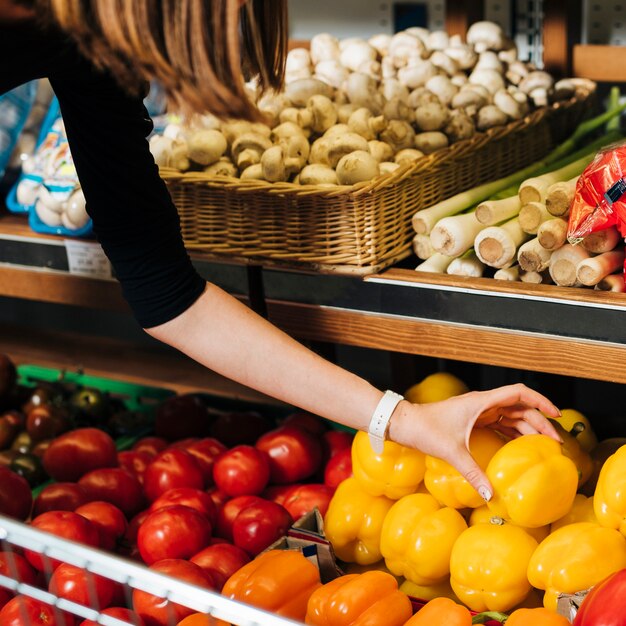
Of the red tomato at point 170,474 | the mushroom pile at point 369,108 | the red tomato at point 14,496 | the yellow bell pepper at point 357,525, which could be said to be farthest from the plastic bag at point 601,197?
the red tomato at point 14,496

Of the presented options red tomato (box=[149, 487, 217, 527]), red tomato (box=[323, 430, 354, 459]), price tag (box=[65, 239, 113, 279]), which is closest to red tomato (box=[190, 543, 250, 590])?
red tomato (box=[149, 487, 217, 527])

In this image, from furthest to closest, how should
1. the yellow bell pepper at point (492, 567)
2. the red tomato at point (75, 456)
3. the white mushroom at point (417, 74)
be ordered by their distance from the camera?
the white mushroom at point (417, 74) < the red tomato at point (75, 456) < the yellow bell pepper at point (492, 567)

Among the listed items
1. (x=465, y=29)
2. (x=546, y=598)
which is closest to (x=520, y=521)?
(x=546, y=598)

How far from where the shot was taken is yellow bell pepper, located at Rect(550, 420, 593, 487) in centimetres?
156

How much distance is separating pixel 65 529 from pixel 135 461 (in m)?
0.44

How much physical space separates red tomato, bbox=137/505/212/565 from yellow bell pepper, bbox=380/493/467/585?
329mm

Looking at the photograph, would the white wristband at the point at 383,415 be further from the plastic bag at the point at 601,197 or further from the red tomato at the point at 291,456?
the red tomato at the point at 291,456

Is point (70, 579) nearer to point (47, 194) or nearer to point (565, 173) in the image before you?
point (47, 194)

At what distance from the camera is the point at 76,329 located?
3518 mm

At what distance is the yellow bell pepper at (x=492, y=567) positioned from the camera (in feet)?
4.61

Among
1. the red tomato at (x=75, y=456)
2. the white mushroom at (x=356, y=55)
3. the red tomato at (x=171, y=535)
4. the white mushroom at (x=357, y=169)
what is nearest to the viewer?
the red tomato at (x=171, y=535)

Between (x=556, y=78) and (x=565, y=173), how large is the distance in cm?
68

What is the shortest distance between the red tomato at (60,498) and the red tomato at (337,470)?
1.61ft

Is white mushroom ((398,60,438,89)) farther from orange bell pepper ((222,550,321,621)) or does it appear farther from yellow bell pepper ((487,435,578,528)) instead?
orange bell pepper ((222,550,321,621))
